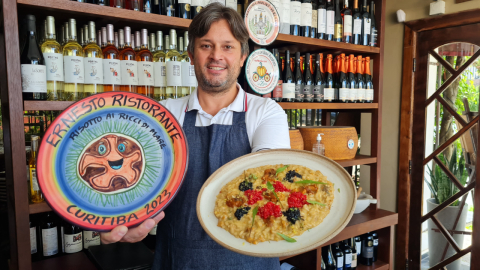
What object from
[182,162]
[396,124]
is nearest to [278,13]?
[182,162]

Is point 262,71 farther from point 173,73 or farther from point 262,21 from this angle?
point 173,73

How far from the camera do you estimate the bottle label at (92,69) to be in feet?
5.12

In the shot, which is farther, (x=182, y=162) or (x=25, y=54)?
(x=25, y=54)

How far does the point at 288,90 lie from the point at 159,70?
902 mm

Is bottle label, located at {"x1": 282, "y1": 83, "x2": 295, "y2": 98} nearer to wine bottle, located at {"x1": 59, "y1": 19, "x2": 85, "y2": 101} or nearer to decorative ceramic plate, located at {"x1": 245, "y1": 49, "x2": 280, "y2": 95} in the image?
decorative ceramic plate, located at {"x1": 245, "y1": 49, "x2": 280, "y2": 95}

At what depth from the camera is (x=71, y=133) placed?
1008 millimetres

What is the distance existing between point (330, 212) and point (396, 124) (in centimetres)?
265

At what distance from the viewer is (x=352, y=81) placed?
105 inches

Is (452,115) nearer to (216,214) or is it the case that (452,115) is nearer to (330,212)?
(330,212)

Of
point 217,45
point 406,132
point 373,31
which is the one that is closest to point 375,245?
point 406,132

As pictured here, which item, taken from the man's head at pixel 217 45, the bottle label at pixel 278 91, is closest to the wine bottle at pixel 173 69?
the man's head at pixel 217 45

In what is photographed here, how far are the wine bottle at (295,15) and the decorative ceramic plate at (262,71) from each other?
0.28 m

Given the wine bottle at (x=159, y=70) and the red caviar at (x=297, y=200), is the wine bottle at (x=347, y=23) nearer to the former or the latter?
the wine bottle at (x=159, y=70)

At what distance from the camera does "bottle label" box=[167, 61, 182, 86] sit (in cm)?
176
